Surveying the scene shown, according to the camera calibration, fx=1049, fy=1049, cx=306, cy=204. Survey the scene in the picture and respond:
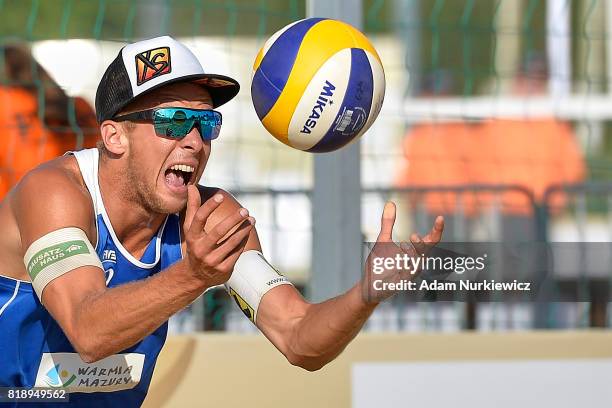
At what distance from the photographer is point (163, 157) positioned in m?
3.34

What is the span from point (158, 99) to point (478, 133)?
150 inches

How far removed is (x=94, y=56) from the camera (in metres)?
5.37

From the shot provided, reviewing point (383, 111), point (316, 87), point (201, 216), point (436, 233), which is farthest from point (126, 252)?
point (383, 111)

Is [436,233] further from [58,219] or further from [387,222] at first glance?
[58,219]

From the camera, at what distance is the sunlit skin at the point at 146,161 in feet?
10.9

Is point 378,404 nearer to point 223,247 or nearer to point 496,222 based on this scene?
point 223,247

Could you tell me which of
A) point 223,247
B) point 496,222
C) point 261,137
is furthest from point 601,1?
point 223,247

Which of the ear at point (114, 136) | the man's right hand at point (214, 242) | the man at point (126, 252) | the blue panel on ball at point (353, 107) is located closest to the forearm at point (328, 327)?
the man at point (126, 252)

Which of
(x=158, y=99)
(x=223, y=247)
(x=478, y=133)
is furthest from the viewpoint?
(x=478, y=133)

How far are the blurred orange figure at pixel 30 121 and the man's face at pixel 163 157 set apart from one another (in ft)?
5.44

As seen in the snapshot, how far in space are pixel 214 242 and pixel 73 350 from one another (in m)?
1.16

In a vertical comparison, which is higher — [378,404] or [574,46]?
[574,46]

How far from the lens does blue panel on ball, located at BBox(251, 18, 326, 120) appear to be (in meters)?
3.55

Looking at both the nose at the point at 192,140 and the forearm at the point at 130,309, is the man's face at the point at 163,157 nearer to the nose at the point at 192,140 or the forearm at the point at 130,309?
the nose at the point at 192,140
